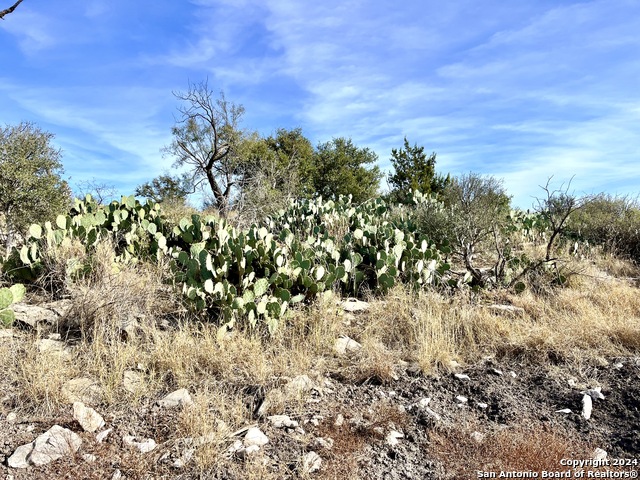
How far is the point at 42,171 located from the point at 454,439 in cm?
913

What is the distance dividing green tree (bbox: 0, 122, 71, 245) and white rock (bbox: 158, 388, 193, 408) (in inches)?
224

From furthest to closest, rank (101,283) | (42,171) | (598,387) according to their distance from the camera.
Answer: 1. (42,171)
2. (101,283)
3. (598,387)

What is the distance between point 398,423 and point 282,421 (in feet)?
2.54

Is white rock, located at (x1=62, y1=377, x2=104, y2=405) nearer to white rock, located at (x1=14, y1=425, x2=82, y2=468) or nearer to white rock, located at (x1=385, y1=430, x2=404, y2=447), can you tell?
white rock, located at (x1=14, y1=425, x2=82, y2=468)

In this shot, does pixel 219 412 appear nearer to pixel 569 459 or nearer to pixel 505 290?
pixel 569 459

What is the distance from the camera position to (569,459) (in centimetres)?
264

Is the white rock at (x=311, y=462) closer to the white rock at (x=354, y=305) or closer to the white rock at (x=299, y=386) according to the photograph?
the white rock at (x=299, y=386)

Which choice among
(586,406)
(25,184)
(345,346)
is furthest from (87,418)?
(25,184)

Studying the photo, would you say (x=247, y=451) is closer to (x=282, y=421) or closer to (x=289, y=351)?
(x=282, y=421)

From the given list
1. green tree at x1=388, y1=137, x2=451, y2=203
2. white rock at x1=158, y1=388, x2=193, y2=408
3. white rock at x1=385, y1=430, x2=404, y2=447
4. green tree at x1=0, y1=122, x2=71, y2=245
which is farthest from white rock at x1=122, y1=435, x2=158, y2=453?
green tree at x1=388, y1=137, x2=451, y2=203

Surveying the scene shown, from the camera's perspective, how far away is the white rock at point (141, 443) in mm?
2705

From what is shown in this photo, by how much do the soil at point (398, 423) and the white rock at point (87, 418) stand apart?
0.05 metres

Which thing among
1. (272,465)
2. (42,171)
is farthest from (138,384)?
(42,171)

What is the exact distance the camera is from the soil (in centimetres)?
254
